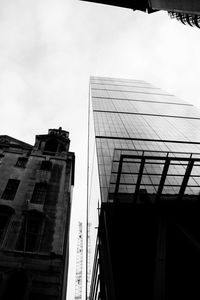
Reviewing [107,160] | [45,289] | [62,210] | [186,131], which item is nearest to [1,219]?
[62,210]

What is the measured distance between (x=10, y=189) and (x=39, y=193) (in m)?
2.30

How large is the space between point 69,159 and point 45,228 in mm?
8855

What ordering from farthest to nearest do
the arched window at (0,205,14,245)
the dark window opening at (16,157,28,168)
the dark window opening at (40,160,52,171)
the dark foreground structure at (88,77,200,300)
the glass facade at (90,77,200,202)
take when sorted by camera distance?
the dark window opening at (40,160,52,171), the dark window opening at (16,157,28,168), the arched window at (0,205,14,245), the glass facade at (90,77,200,202), the dark foreground structure at (88,77,200,300)

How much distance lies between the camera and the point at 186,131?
25.2 m

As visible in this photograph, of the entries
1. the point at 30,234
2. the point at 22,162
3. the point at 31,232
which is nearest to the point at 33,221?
the point at 31,232

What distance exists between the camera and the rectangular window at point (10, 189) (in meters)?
16.8

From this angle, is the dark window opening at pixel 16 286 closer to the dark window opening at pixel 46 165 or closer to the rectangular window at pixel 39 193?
the rectangular window at pixel 39 193

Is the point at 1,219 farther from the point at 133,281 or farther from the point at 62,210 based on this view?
the point at 133,281

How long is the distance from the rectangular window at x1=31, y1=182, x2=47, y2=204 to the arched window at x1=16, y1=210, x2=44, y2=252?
142cm

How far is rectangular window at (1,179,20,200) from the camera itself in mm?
16766

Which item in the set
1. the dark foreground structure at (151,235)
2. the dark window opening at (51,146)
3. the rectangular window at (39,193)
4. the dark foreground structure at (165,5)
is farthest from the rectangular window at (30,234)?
the dark foreground structure at (165,5)

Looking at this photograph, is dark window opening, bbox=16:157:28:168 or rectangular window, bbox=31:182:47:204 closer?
rectangular window, bbox=31:182:47:204

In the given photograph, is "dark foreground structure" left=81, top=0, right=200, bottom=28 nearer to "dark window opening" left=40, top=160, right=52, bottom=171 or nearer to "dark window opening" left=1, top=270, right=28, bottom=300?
"dark window opening" left=40, top=160, right=52, bottom=171

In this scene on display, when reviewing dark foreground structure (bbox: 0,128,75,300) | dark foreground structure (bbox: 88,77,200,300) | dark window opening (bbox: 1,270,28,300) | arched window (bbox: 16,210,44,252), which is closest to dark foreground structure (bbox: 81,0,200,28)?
dark foreground structure (bbox: 88,77,200,300)
